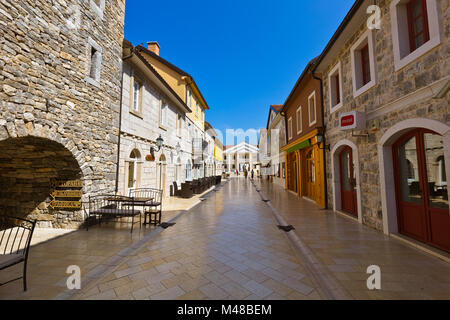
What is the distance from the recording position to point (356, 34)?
568cm

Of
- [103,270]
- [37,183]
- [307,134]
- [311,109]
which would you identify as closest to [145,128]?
[37,183]

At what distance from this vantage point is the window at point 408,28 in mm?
3754

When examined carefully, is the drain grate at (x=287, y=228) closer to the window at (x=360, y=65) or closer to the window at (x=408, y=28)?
the window at (x=360, y=65)

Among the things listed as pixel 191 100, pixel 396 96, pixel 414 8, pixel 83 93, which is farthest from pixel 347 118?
pixel 191 100

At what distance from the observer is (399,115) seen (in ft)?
13.6

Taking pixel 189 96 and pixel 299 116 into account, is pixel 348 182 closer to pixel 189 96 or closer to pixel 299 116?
pixel 299 116

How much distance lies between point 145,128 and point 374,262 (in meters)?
8.27

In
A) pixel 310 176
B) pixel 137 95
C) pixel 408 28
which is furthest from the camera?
pixel 310 176

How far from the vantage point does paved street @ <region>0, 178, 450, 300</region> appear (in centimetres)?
253

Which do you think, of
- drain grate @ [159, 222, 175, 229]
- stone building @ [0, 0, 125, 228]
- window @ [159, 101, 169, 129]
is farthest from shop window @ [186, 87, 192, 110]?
drain grate @ [159, 222, 175, 229]

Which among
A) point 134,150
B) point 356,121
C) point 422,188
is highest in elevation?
point 356,121
